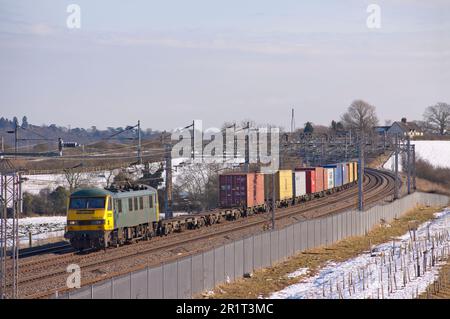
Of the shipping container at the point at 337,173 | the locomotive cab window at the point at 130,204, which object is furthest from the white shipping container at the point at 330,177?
the locomotive cab window at the point at 130,204

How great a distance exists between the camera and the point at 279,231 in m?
32.7

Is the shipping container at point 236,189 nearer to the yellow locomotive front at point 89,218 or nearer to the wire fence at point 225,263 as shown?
the wire fence at point 225,263

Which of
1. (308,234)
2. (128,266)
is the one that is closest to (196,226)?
(308,234)

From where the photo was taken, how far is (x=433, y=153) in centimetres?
13412

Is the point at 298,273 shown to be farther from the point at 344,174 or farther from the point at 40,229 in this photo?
the point at 344,174

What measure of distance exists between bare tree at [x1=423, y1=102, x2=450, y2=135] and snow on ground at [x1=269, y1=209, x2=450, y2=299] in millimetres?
131031

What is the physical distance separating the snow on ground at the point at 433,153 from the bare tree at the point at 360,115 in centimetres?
1166

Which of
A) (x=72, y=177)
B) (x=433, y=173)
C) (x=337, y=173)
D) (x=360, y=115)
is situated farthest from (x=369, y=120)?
(x=72, y=177)

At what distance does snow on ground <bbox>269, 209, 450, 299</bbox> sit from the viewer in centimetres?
2483

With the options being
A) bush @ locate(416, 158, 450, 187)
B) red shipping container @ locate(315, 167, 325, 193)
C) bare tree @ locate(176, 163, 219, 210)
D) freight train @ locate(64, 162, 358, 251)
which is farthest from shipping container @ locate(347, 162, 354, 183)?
freight train @ locate(64, 162, 358, 251)

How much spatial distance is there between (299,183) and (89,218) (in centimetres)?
3291

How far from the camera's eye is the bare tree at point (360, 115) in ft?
489

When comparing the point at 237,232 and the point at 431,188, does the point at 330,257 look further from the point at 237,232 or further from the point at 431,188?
the point at 431,188
